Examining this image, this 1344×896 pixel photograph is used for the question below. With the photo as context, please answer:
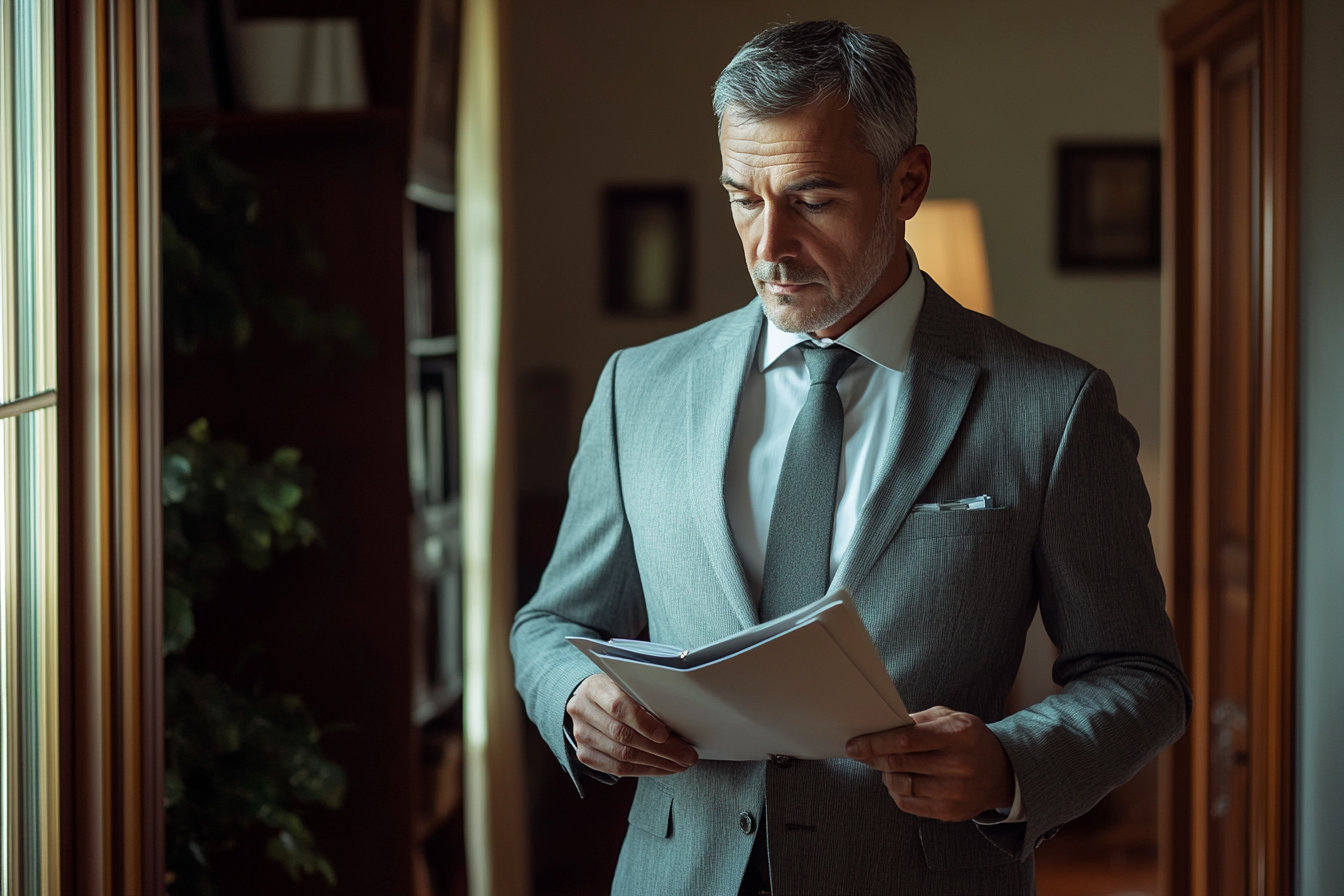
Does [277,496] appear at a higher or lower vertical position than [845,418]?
lower

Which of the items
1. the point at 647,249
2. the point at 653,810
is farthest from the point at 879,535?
the point at 647,249

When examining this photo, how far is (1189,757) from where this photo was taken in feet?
8.63

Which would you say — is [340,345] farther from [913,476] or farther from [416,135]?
[913,476]

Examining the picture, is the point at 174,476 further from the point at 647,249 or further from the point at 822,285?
the point at 647,249

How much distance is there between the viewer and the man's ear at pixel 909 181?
125cm

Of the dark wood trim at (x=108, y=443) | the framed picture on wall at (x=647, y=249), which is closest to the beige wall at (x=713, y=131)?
the framed picture on wall at (x=647, y=249)

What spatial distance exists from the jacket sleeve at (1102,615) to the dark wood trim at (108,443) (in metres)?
0.99

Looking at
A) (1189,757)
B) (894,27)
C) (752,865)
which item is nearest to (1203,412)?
(1189,757)

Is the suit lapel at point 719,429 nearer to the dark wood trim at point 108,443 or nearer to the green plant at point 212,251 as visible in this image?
the dark wood trim at point 108,443

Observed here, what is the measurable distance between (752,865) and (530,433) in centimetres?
291

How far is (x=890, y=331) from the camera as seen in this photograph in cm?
128

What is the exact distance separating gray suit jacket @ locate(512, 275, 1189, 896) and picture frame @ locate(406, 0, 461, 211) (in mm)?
1493

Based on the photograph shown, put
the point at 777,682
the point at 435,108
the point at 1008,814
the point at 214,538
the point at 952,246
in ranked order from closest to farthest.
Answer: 1. the point at 777,682
2. the point at 1008,814
3. the point at 214,538
4. the point at 952,246
5. the point at 435,108

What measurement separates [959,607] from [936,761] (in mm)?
178
